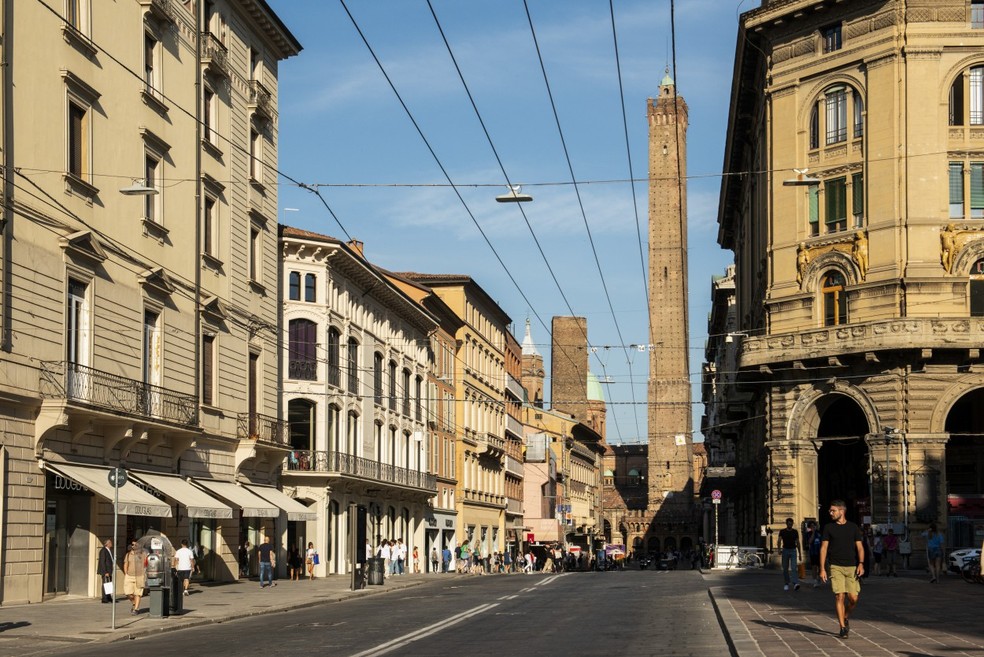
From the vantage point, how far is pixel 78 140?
1286 inches

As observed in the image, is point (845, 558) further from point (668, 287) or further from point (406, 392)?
point (668, 287)

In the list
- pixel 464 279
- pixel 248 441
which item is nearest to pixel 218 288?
pixel 248 441

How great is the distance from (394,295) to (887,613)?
4450 cm

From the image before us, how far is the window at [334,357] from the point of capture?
189 feet

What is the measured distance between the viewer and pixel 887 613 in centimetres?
2417

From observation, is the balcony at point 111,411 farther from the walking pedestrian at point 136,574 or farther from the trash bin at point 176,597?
the trash bin at point 176,597

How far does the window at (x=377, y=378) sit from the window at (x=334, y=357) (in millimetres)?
5344

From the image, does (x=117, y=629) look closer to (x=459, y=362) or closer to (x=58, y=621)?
(x=58, y=621)

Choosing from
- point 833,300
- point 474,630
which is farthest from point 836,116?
point 474,630

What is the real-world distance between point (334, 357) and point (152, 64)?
889 inches

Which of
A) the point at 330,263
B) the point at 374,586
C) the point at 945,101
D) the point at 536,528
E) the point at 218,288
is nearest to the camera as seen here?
the point at 218,288

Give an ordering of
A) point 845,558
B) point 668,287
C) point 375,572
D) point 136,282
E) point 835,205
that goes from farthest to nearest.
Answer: point 668,287, point 835,205, point 375,572, point 136,282, point 845,558

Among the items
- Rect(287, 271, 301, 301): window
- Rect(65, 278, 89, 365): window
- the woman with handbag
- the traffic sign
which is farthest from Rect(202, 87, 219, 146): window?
the woman with handbag

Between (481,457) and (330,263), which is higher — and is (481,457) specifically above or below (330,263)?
below
